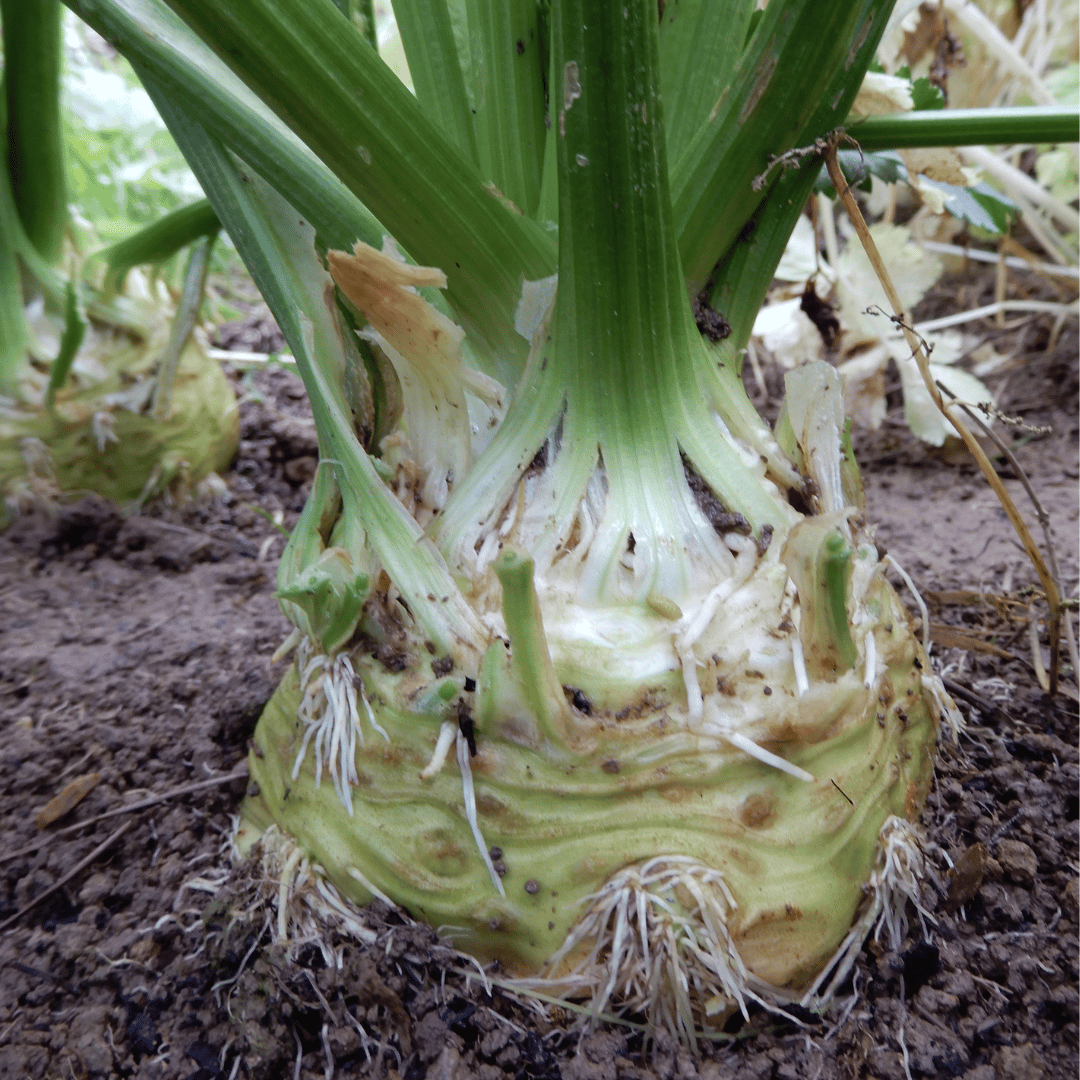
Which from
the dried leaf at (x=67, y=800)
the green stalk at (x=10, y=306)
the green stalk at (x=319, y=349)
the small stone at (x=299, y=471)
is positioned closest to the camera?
the green stalk at (x=319, y=349)

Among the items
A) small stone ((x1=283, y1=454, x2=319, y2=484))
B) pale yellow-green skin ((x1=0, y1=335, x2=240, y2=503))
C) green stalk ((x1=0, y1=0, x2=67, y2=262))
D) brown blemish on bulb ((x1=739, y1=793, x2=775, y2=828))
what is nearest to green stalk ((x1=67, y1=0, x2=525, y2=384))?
brown blemish on bulb ((x1=739, y1=793, x2=775, y2=828))

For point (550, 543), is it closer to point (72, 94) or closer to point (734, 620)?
point (734, 620)

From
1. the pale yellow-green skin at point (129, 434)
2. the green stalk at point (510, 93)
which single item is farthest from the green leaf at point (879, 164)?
the pale yellow-green skin at point (129, 434)

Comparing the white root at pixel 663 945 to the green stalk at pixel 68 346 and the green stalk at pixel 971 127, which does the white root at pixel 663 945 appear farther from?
the green stalk at pixel 68 346

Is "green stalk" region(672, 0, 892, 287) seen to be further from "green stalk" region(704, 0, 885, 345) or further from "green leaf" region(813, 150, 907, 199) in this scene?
"green leaf" region(813, 150, 907, 199)

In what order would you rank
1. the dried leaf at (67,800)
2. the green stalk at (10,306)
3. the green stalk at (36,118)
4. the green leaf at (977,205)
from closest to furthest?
the dried leaf at (67,800)
the green leaf at (977,205)
the green stalk at (36,118)
the green stalk at (10,306)

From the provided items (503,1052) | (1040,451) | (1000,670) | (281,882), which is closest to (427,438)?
(281,882)
